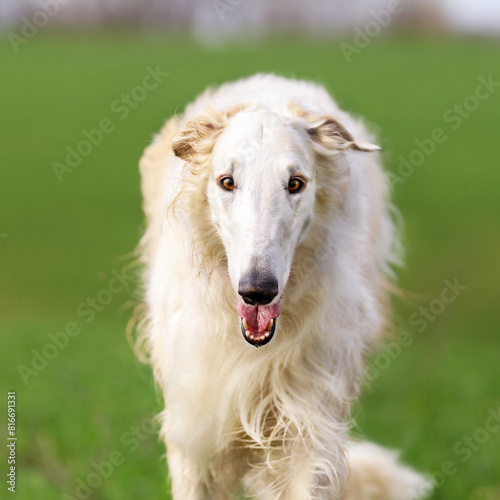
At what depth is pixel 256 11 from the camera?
56.2 m

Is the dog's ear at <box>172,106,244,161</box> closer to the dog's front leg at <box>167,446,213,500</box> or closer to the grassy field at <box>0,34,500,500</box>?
the grassy field at <box>0,34,500,500</box>

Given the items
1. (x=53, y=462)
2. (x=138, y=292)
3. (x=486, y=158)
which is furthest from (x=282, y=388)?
(x=486, y=158)

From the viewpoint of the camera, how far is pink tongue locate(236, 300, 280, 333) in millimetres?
3133

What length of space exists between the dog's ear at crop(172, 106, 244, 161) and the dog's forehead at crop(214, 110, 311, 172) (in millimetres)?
59

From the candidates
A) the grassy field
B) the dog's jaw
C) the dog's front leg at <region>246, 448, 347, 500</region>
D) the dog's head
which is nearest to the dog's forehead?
the dog's head

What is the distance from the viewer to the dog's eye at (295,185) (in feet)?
10.6

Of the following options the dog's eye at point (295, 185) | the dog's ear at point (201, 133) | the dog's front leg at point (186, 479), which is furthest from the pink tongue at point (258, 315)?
the dog's front leg at point (186, 479)

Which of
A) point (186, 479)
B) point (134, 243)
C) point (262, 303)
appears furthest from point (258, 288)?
point (134, 243)

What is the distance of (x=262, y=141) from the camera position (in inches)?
128

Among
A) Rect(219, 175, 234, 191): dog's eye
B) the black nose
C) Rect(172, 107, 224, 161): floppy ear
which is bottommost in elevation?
the black nose

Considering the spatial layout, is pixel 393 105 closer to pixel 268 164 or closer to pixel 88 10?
pixel 268 164

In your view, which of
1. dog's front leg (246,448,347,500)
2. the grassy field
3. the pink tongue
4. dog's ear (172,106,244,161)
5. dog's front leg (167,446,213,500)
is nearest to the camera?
the pink tongue

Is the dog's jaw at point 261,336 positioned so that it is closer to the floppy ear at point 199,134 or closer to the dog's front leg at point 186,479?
the floppy ear at point 199,134

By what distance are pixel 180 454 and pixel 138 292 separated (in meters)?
1.25
